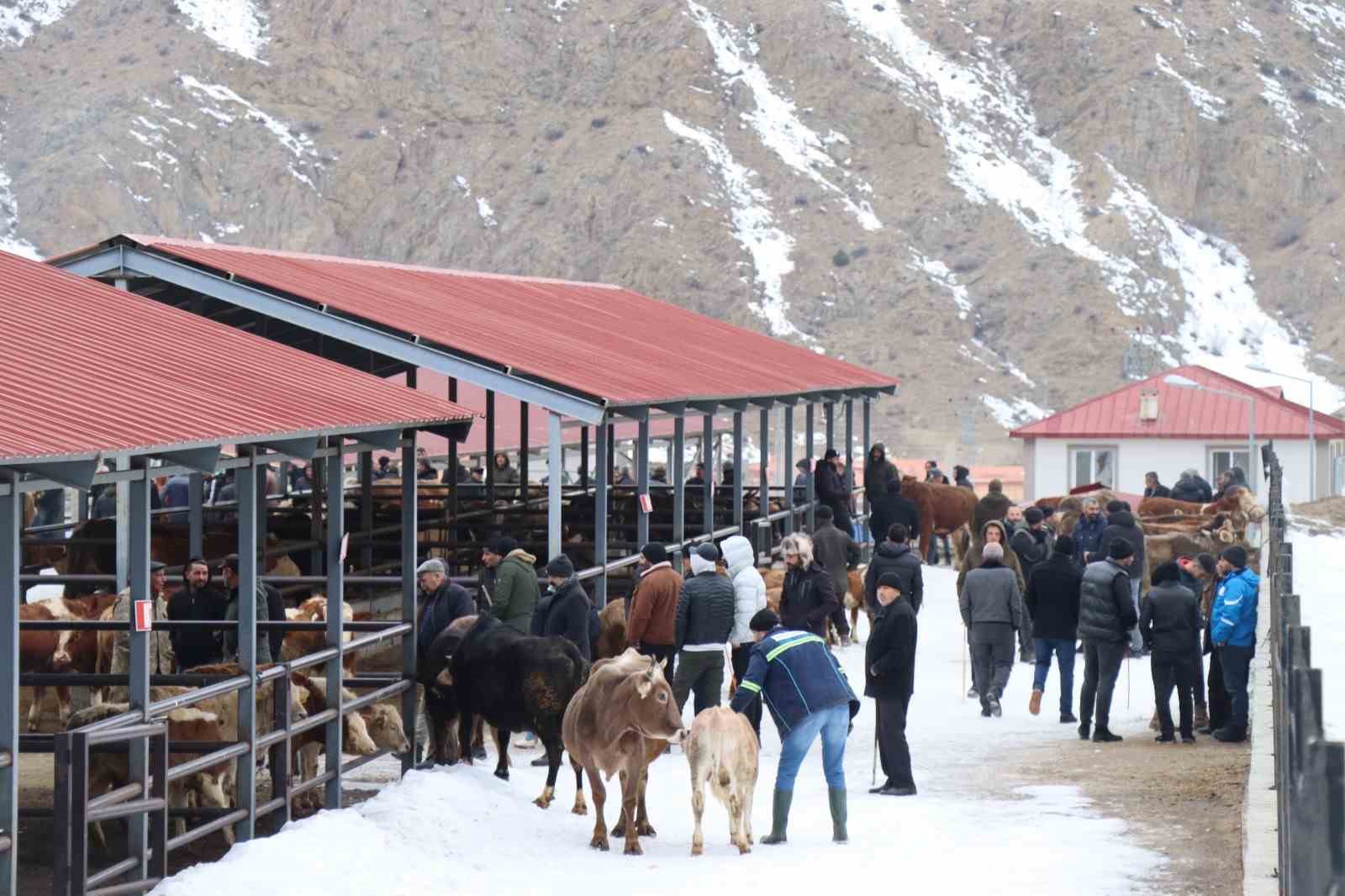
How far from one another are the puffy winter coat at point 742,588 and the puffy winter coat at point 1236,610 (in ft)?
10.3

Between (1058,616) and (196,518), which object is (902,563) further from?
(196,518)

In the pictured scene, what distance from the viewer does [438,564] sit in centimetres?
1362

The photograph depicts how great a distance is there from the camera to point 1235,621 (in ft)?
47.4

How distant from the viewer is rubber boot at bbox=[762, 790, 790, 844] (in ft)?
36.8

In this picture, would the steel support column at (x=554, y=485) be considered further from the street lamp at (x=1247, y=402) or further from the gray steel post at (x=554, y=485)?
the street lamp at (x=1247, y=402)

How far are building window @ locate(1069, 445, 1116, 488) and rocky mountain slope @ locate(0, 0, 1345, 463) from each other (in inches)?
753

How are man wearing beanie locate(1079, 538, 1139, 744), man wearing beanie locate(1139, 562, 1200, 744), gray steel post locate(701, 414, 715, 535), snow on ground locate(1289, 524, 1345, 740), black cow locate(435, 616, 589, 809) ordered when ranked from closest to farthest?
black cow locate(435, 616, 589, 809) → man wearing beanie locate(1139, 562, 1200, 744) → man wearing beanie locate(1079, 538, 1139, 744) → snow on ground locate(1289, 524, 1345, 740) → gray steel post locate(701, 414, 715, 535)

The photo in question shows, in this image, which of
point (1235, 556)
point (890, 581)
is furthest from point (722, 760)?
point (1235, 556)

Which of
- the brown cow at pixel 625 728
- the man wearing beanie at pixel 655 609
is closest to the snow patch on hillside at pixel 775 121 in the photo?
the man wearing beanie at pixel 655 609

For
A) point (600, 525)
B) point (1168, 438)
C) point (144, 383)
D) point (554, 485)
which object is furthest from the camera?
point (1168, 438)

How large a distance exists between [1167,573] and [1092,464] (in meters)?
44.4

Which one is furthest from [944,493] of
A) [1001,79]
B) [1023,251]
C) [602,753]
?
[1001,79]

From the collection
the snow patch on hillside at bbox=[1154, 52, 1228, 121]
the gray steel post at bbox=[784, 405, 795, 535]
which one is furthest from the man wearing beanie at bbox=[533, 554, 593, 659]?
the snow patch on hillside at bbox=[1154, 52, 1228, 121]

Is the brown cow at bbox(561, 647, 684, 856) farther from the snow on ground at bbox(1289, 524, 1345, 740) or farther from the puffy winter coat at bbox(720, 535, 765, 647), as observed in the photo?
the snow on ground at bbox(1289, 524, 1345, 740)
